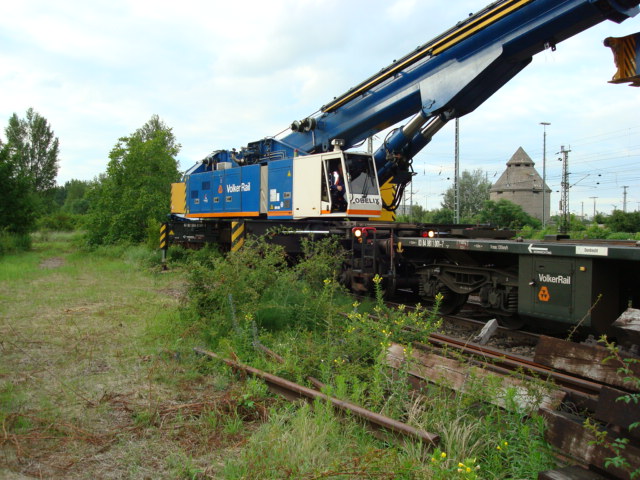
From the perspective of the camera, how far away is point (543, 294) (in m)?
6.20

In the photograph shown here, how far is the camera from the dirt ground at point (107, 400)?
3658 millimetres

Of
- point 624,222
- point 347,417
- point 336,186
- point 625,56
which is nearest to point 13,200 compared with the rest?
point 336,186

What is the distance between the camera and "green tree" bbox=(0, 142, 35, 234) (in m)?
21.2

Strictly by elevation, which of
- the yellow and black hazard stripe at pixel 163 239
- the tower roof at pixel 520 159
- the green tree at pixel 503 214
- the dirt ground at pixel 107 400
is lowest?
the dirt ground at pixel 107 400

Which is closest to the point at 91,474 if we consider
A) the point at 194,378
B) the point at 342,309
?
the point at 194,378

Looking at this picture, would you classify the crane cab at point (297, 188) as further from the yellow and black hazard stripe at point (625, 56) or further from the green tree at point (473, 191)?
the green tree at point (473, 191)

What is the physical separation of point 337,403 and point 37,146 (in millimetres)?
A: 65373

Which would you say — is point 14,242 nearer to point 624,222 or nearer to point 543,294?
Result: point 543,294

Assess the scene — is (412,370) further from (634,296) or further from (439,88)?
(439,88)

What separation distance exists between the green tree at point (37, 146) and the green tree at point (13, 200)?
39371 mm

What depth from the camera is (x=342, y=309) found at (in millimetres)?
7344

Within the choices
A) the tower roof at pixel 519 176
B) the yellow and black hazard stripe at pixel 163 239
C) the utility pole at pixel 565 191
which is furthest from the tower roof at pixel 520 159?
the yellow and black hazard stripe at pixel 163 239

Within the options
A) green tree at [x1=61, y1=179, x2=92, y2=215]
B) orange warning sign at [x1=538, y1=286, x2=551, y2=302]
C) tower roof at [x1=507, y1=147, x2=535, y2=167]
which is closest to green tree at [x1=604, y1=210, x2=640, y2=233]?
tower roof at [x1=507, y1=147, x2=535, y2=167]

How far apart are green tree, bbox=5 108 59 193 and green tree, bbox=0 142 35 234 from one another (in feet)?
129
